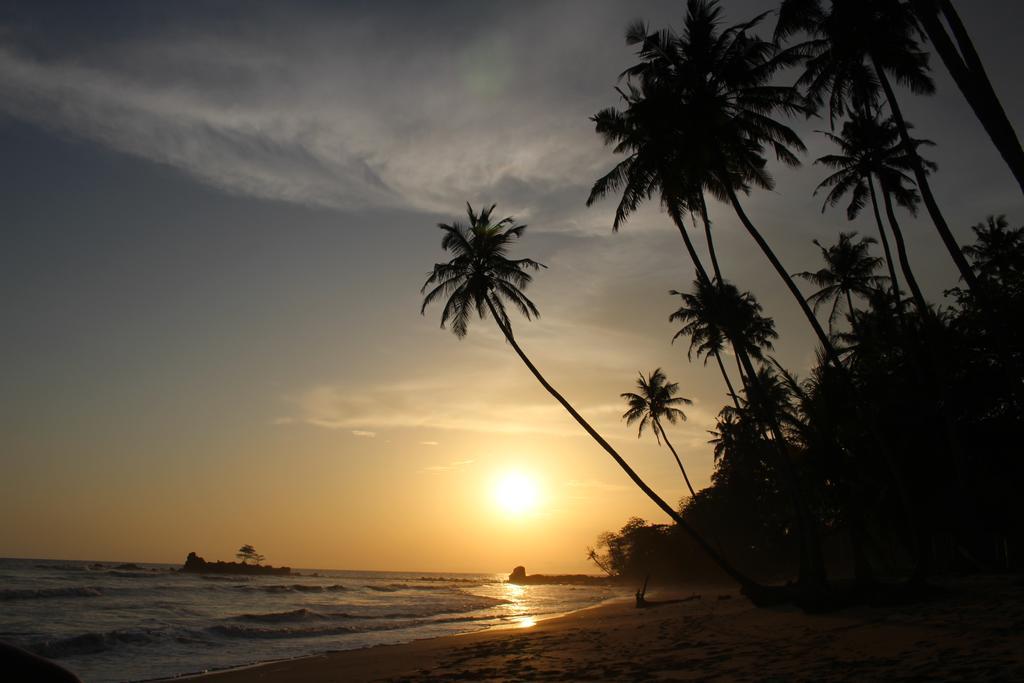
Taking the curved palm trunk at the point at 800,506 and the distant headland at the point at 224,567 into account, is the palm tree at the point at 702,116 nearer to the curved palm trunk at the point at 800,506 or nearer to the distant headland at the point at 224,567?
the curved palm trunk at the point at 800,506

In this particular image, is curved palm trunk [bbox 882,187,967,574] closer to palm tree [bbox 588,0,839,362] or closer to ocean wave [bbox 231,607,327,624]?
palm tree [bbox 588,0,839,362]

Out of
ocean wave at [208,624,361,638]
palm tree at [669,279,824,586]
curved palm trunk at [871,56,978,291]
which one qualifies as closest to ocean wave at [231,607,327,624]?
ocean wave at [208,624,361,638]

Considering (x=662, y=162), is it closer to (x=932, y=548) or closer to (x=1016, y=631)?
(x=1016, y=631)

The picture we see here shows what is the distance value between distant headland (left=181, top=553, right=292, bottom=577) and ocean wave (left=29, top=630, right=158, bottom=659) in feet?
260

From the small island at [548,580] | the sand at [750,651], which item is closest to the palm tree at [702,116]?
the sand at [750,651]

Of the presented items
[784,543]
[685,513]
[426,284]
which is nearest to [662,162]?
[426,284]

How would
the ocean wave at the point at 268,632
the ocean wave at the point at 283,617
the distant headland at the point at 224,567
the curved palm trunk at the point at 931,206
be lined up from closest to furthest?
the curved palm trunk at the point at 931,206, the ocean wave at the point at 268,632, the ocean wave at the point at 283,617, the distant headland at the point at 224,567

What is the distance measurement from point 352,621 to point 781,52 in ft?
94.1

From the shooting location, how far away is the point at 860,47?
17.4m

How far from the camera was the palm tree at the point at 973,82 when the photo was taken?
902cm

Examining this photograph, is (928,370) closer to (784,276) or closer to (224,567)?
(784,276)

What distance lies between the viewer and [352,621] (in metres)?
28.9

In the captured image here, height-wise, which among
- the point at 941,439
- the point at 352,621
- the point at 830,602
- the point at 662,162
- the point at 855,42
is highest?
the point at 855,42

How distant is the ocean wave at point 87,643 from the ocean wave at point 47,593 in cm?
1680
